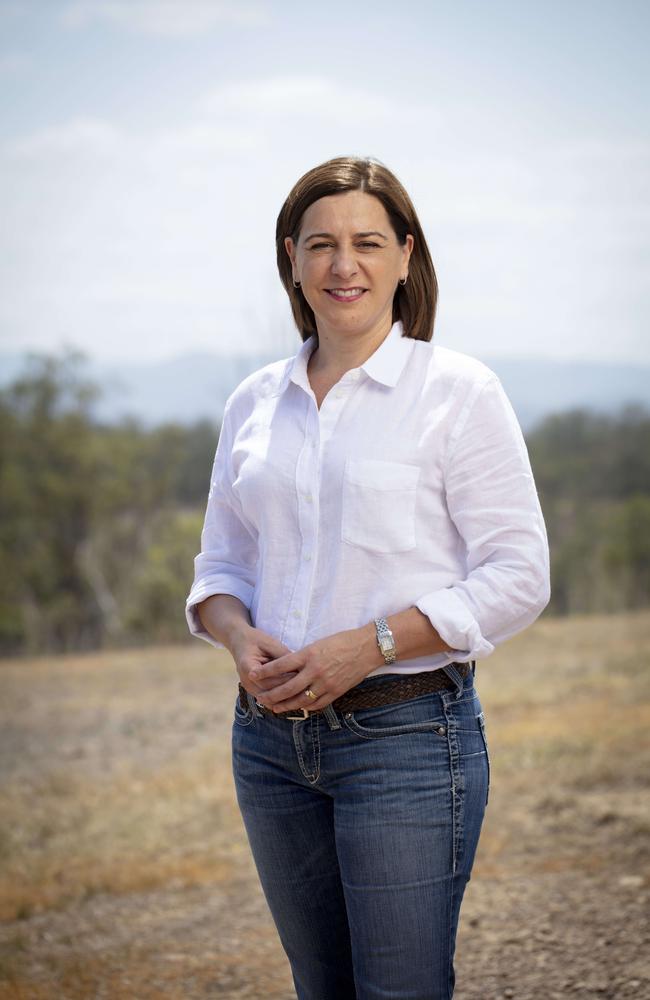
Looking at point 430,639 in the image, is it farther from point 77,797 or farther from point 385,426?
point 77,797

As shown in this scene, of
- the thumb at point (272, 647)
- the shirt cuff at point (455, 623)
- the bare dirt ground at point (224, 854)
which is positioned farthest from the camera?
the bare dirt ground at point (224, 854)

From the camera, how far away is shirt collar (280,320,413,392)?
180cm

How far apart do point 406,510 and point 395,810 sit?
470mm

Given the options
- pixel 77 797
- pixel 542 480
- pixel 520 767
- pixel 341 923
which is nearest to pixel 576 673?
pixel 520 767

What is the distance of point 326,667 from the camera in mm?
1663

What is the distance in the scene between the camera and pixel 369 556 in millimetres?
1739

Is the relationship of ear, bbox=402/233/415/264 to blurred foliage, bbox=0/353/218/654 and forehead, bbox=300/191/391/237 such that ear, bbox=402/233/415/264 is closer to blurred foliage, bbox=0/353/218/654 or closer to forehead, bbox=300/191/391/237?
forehead, bbox=300/191/391/237

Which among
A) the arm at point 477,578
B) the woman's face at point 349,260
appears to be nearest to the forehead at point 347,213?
the woman's face at point 349,260

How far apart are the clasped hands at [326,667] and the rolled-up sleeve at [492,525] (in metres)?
0.11

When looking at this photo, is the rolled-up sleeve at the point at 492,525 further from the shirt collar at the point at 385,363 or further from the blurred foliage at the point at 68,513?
the blurred foliage at the point at 68,513

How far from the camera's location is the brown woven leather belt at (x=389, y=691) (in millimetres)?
1707

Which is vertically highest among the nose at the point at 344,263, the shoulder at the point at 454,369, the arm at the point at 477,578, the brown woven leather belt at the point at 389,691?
the nose at the point at 344,263

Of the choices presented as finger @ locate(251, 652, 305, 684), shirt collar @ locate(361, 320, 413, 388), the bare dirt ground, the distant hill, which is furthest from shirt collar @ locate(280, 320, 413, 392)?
the distant hill

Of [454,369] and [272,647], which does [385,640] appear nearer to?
[272,647]
